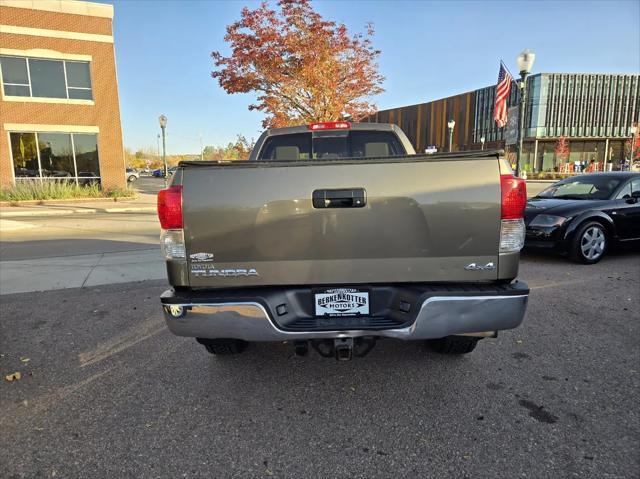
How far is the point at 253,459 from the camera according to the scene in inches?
94.8

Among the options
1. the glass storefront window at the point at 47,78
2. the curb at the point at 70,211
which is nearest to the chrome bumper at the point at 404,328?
the curb at the point at 70,211

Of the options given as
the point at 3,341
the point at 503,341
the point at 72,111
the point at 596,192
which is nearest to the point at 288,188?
the point at 503,341

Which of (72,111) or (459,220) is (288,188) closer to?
(459,220)

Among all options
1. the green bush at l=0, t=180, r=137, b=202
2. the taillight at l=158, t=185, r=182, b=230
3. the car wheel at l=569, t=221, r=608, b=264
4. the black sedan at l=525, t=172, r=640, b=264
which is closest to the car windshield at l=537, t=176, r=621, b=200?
the black sedan at l=525, t=172, r=640, b=264

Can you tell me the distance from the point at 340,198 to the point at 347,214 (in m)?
0.11

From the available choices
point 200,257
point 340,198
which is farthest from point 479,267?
point 200,257

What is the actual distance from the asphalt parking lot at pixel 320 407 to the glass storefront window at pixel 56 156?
2061cm

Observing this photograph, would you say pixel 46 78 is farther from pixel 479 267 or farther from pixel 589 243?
pixel 479 267

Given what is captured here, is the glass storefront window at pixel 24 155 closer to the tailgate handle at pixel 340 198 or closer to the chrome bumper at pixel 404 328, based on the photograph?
the chrome bumper at pixel 404 328

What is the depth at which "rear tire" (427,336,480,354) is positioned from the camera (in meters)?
3.43

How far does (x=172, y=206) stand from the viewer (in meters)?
2.57

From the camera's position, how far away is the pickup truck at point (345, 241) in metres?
2.55

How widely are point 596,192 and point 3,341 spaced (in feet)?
29.6

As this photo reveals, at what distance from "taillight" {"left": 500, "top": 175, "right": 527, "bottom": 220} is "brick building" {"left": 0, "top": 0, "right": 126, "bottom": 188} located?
2374cm
